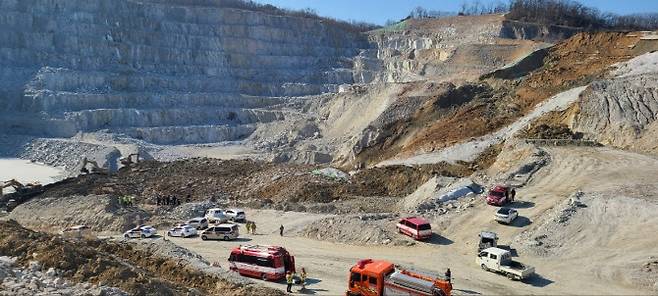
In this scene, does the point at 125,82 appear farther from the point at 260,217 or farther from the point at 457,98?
the point at 260,217

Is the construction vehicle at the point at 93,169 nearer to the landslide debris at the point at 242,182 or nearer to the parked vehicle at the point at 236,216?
the landslide debris at the point at 242,182

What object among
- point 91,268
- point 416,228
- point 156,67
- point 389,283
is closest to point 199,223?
point 416,228

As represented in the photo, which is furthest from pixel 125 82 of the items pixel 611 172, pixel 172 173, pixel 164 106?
pixel 611 172

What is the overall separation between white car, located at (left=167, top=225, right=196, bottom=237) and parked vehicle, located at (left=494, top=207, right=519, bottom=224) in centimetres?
1223

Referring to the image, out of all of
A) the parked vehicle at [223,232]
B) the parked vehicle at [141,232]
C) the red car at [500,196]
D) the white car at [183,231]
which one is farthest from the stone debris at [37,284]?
the red car at [500,196]

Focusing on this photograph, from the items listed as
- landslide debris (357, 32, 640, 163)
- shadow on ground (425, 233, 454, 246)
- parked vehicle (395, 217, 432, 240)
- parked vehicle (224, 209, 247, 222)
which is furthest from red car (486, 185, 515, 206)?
landslide debris (357, 32, 640, 163)

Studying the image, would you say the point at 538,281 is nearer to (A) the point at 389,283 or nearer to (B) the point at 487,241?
(B) the point at 487,241

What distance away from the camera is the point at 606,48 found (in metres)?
54.8

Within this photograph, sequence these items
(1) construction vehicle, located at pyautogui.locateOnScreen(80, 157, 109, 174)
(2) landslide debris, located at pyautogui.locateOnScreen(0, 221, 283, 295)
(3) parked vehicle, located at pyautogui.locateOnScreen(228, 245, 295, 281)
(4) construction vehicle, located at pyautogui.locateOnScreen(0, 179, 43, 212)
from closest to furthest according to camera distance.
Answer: (2) landslide debris, located at pyautogui.locateOnScreen(0, 221, 283, 295)
(3) parked vehicle, located at pyautogui.locateOnScreen(228, 245, 295, 281)
(4) construction vehicle, located at pyautogui.locateOnScreen(0, 179, 43, 212)
(1) construction vehicle, located at pyautogui.locateOnScreen(80, 157, 109, 174)

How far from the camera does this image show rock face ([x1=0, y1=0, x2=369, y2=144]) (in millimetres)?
68750

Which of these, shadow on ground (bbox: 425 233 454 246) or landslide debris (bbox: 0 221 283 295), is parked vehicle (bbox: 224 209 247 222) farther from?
landslide debris (bbox: 0 221 283 295)

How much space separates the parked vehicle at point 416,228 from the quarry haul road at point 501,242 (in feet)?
1.45

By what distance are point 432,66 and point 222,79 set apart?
27.5 m

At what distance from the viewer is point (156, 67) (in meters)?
82.6
